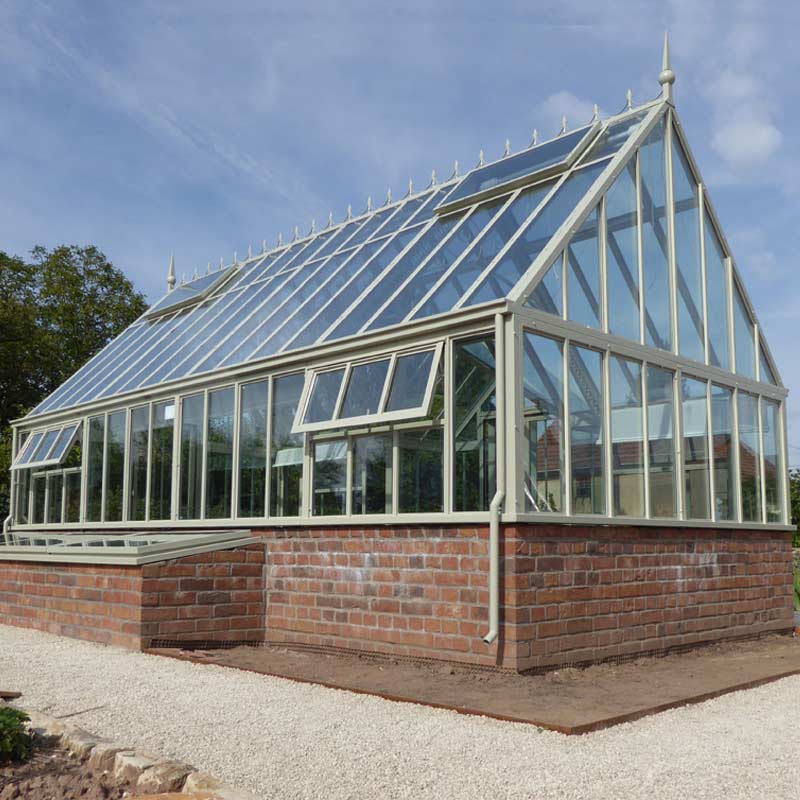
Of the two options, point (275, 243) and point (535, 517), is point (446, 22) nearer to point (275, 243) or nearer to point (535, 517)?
point (535, 517)

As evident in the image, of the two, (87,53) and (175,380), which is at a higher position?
(87,53)

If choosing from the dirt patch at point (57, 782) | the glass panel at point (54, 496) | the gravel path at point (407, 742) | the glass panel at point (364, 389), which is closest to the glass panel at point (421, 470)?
the glass panel at point (364, 389)

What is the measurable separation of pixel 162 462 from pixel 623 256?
717 centimetres

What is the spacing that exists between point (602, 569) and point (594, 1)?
5.90m

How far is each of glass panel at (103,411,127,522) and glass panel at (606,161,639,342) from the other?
8.02 m

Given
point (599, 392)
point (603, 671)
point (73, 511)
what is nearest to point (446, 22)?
point (599, 392)

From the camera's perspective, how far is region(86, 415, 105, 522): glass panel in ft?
49.1

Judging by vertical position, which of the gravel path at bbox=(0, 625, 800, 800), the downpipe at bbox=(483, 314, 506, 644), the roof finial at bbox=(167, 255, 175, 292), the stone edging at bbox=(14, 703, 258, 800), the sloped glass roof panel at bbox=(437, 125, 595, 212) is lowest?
the gravel path at bbox=(0, 625, 800, 800)

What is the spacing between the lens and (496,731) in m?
6.49

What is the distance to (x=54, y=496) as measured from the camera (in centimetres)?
1644

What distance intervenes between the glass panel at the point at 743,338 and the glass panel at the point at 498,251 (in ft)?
Result: 11.7

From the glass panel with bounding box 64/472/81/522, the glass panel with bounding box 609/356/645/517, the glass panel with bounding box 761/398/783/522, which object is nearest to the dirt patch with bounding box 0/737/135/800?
the glass panel with bounding box 609/356/645/517

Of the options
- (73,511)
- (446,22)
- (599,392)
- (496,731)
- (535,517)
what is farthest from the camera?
(73,511)

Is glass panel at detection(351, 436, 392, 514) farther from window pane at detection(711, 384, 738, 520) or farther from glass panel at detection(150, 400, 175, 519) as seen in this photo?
window pane at detection(711, 384, 738, 520)
